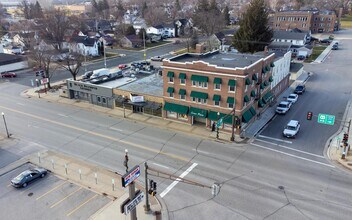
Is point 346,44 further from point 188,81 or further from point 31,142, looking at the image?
point 31,142

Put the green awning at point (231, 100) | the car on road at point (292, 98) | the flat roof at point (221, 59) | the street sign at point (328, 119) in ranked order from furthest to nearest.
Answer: the car on road at point (292, 98) < the flat roof at point (221, 59) < the green awning at point (231, 100) < the street sign at point (328, 119)

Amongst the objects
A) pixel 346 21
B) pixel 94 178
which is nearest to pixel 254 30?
pixel 94 178

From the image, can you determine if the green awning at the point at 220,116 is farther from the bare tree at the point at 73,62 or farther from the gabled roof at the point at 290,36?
the gabled roof at the point at 290,36

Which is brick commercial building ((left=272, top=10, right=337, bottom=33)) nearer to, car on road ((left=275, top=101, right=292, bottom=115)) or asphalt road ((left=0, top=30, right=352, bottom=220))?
car on road ((left=275, top=101, right=292, bottom=115))

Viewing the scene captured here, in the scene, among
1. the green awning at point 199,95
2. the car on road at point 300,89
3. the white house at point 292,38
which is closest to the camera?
the green awning at point 199,95

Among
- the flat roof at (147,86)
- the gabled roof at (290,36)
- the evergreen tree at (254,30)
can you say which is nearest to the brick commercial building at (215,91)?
the flat roof at (147,86)

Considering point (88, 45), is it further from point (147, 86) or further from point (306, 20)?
point (306, 20)

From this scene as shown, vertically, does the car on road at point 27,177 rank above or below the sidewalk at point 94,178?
above

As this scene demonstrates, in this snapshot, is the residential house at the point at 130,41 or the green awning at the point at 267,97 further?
the residential house at the point at 130,41
